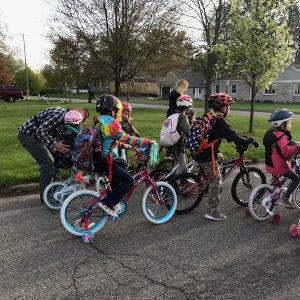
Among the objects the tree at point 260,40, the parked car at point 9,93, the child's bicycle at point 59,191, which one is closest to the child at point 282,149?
the child's bicycle at point 59,191

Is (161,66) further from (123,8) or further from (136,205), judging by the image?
(136,205)

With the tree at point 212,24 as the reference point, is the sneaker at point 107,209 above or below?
below

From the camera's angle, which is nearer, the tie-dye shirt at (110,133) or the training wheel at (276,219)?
the tie-dye shirt at (110,133)

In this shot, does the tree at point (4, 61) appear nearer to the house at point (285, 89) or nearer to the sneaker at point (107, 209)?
the house at point (285, 89)

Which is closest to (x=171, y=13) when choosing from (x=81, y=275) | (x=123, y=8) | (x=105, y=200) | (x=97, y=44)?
(x=123, y=8)

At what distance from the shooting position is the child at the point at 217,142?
17.2 ft

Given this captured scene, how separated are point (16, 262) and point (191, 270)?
1.87 meters

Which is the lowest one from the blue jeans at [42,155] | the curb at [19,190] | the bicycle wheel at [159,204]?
the curb at [19,190]

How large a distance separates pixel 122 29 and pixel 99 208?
1340 cm

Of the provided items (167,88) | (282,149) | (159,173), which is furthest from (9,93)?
(282,149)

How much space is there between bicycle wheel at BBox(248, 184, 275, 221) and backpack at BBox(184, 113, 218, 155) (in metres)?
0.95

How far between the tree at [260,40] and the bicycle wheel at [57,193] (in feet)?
32.0

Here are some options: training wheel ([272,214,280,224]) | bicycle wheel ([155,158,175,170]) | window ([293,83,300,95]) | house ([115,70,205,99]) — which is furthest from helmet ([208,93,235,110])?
house ([115,70,205,99])

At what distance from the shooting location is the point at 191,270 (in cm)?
396
